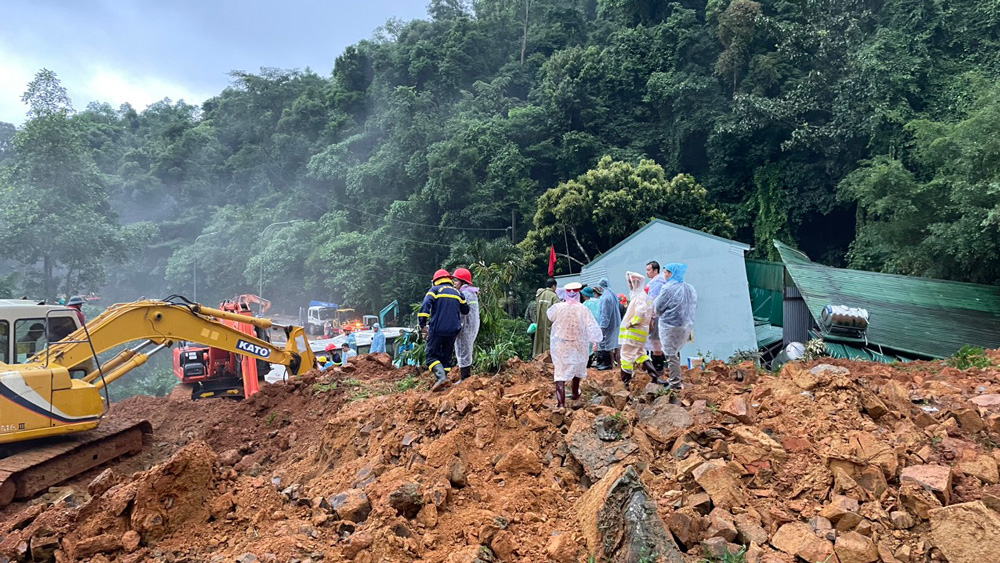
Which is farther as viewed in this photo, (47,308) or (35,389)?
(47,308)

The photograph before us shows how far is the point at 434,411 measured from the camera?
20.5 ft

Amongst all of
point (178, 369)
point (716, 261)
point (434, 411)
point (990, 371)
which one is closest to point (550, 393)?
point (434, 411)

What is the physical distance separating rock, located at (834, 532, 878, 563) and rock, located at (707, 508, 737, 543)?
61 cm

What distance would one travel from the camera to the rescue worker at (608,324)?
8.54 metres

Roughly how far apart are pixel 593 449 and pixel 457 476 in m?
1.17

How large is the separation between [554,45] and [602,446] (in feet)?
126

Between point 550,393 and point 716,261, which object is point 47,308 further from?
point 716,261

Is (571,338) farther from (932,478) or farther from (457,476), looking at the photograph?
(932,478)

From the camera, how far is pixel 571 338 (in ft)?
20.9

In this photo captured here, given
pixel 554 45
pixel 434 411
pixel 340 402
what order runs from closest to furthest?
pixel 434 411
pixel 340 402
pixel 554 45

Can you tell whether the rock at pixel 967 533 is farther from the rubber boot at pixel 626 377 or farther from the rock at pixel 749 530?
the rubber boot at pixel 626 377

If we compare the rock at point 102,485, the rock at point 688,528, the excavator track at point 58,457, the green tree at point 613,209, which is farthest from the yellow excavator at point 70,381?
the green tree at point 613,209

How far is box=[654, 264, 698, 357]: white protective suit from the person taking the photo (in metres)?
6.77

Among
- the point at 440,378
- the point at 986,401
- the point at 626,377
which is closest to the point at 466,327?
the point at 440,378
